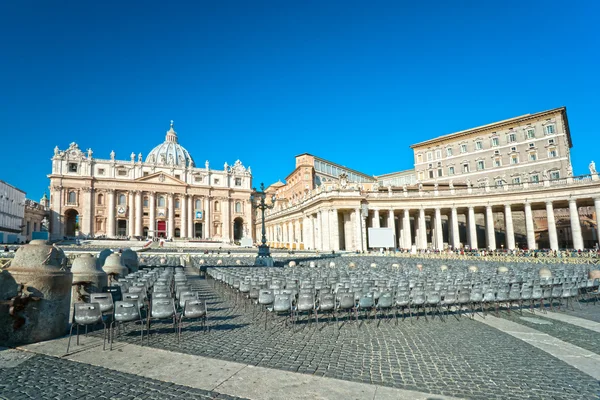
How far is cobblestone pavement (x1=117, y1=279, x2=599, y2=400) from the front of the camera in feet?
15.2

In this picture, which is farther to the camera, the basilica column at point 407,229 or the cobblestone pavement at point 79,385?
the basilica column at point 407,229

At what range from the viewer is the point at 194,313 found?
7367 millimetres

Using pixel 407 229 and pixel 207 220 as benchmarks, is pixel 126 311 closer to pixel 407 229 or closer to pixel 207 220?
pixel 407 229

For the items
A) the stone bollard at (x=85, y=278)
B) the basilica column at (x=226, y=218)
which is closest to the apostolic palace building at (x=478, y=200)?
the basilica column at (x=226, y=218)

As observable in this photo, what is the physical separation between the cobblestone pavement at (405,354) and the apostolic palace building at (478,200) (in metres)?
29.3

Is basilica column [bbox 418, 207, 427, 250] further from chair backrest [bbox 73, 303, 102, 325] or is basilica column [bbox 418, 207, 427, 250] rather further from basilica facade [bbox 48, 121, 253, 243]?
basilica facade [bbox 48, 121, 253, 243]

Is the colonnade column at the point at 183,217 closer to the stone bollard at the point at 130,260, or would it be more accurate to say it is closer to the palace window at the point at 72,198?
the palace window at the point at 72,198

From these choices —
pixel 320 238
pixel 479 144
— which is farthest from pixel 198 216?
pixel 479 144

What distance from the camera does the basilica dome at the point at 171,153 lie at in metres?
111

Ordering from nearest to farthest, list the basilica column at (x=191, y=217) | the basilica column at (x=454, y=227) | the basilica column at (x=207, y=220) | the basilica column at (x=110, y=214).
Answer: the basilica column at (x=454, y=227), the basilica column at (x=110, y=214), the basilica column at (x=191, y=217), the basilica column at (x=207, y=220)

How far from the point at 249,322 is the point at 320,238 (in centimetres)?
4032

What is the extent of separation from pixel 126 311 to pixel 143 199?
270 feet

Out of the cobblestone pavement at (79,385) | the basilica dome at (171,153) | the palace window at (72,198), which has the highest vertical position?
the basilica dome at (171,153)

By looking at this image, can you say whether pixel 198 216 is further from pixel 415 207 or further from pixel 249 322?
pixel 249 322
